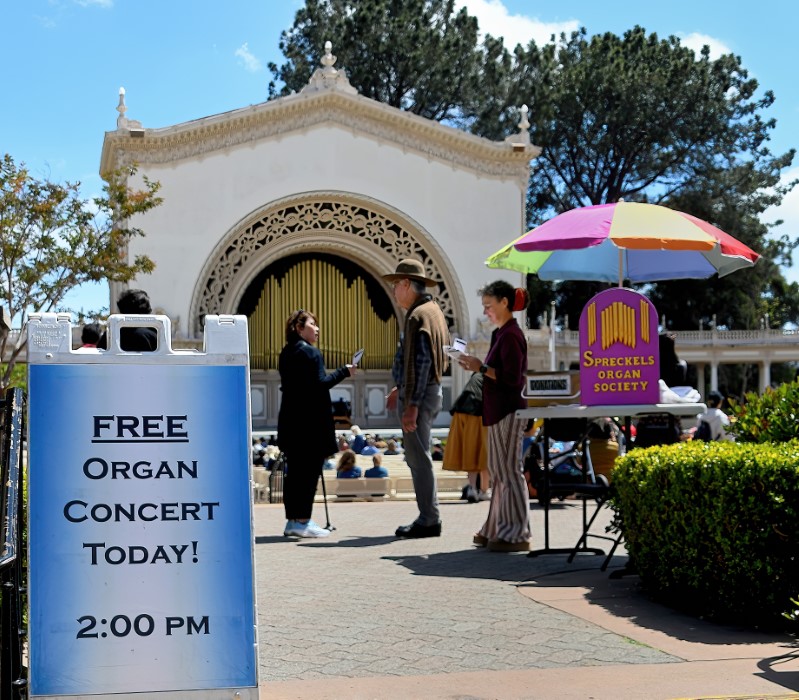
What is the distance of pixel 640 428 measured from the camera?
38.7 feet

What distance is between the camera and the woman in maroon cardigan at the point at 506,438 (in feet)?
26.0

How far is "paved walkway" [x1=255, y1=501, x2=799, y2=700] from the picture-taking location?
4.21 meters

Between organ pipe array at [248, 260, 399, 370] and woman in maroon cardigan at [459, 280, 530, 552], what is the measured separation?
2414 centimetres

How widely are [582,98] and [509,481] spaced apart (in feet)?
131

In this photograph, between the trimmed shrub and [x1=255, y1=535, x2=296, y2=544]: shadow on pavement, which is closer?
the trimmed shrub

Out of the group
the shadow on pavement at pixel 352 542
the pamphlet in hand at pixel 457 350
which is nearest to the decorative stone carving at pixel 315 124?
the shadow on pavement at pixel 352 542

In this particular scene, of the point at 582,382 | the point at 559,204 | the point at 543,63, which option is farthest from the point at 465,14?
the point at 582,382

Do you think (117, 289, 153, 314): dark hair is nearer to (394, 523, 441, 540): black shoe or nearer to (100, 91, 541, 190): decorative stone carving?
(394, 523, 441, 540): black shoe

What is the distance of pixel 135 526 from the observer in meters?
3.36

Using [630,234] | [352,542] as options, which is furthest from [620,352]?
[352,542]

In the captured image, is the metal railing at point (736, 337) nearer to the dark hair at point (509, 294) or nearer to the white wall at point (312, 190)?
the white wall at point (312, 190)

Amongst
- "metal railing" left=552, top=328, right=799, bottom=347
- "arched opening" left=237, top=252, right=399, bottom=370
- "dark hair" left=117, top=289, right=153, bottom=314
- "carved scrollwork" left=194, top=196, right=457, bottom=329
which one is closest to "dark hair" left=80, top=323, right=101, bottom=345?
"dark hair" left=117, top=289, right=153, bottom=314

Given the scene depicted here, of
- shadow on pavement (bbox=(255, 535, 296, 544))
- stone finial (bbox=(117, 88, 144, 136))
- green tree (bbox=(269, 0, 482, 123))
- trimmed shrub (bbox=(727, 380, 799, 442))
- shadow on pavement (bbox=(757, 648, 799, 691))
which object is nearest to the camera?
shadow on pavement (bbox=(757, 648, 799, 691))

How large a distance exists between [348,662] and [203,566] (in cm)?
144
